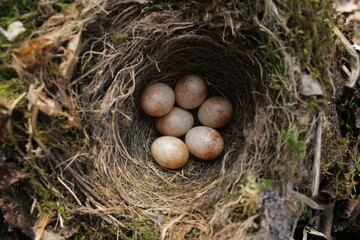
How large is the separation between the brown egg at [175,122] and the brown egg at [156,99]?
0.07m

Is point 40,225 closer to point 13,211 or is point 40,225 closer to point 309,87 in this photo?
point 13,211

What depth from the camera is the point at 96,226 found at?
1817 mm

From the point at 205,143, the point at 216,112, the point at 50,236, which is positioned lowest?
the point at 50,236

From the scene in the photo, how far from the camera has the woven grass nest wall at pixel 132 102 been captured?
1613mm

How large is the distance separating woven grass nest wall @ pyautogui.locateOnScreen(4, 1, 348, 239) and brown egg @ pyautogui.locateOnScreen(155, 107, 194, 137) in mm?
249

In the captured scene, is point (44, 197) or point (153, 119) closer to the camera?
point (44, 197)

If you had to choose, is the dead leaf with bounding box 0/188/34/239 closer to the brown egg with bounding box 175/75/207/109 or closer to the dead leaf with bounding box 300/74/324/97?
the brown egg with bounding box 175/75/207/109

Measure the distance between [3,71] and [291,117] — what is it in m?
1.34

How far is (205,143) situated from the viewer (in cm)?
215

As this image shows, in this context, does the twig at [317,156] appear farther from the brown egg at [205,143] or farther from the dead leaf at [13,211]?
the dead leaf at [13,211]

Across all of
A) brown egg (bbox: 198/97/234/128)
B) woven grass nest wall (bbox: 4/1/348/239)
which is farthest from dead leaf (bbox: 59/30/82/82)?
brown egg (bbox: 198/97/234/128)

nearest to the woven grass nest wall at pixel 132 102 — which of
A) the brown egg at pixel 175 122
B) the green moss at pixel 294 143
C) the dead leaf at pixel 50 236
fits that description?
the green moss at pixel 294 143

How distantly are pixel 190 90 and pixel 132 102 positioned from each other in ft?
1.19

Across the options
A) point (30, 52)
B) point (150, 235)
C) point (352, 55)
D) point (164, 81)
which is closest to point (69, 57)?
point (30, 52)
